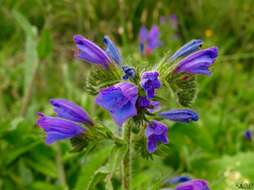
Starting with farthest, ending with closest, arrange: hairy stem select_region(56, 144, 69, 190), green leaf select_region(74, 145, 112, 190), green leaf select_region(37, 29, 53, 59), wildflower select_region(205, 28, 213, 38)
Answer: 1. wildflower select_region(205, 28, 213, 38)
2. green leaf select_region(37, 29, 53, 59)
3. hairy stem select_region(56, 144, 69, 190)
4. green leaf select_region(74, 145, 112, 190)

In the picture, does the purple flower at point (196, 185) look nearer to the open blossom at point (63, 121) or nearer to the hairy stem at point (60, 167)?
the open blossom at point (63, 121)

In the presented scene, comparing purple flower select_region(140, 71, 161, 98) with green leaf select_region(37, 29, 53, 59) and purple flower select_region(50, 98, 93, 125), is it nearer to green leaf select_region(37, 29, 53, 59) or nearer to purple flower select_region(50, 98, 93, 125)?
purple flower select_region(50, 98, 93, 125)

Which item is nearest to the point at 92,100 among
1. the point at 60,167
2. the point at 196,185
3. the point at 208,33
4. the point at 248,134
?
the point at 60,167

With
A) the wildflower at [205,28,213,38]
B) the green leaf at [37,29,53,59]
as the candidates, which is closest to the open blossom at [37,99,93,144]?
the green leaf at [37,29,53,59]

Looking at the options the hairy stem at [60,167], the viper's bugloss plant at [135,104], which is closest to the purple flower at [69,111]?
the viper's bugloss plant at [135,104]

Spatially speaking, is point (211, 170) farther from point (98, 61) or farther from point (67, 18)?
point (67, 18)

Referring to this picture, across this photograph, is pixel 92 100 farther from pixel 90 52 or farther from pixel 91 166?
pixel 90 52
